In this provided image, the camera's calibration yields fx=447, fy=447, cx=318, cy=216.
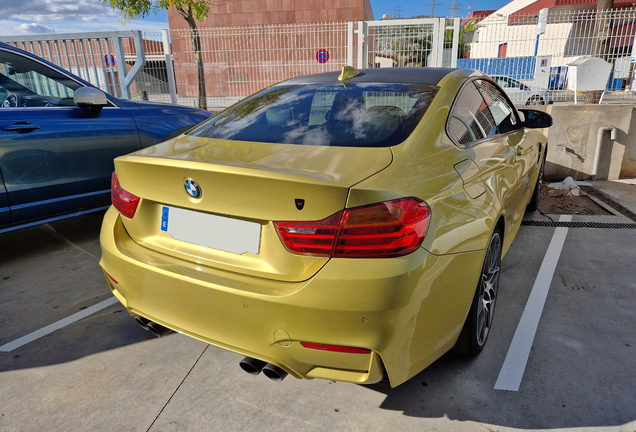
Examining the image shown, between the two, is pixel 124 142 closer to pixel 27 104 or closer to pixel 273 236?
pixel 27 104

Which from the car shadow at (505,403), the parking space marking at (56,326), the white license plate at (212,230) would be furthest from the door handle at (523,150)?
the parking space marking at (56,326)

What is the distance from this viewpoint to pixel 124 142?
3.99 meters

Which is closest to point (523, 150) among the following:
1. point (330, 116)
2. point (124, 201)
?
point (330, 116)

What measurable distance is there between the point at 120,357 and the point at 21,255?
213 cm

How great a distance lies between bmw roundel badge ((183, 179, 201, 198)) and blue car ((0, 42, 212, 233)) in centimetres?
234

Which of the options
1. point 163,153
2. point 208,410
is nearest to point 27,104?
point 163,153

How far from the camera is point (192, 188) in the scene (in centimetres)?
175

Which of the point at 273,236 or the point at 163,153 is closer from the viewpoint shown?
the point at 273,236

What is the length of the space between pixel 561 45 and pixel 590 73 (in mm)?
702

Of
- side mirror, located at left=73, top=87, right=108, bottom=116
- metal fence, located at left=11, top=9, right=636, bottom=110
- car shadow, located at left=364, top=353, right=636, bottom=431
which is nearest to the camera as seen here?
car shadow, located at left=364, top=353, right=636, bottom=431

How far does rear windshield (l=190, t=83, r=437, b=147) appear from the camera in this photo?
80.1 inches

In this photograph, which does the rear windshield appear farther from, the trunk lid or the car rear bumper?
the car rear bumper

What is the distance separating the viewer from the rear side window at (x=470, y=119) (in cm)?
225

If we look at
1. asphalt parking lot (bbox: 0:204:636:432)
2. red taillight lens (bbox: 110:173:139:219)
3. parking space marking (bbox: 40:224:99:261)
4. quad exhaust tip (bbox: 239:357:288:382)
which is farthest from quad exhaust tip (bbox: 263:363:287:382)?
parking space marking (bbox: 40:224:99:261)
